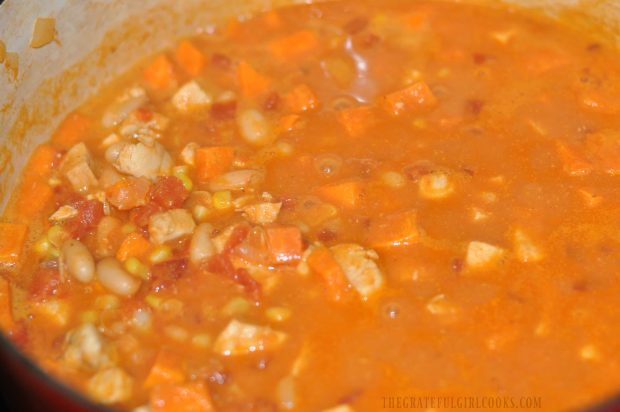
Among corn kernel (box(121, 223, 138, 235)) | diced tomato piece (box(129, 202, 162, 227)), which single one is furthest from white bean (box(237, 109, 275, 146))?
corn kernel (box(121, 223, 138, 235))

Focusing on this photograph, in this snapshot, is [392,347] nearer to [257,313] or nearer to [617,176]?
[257,313]

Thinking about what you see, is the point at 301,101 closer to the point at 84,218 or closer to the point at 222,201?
the point at 222,201

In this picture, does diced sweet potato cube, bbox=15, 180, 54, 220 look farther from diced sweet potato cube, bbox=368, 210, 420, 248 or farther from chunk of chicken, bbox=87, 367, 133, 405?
diced sweet potato cube, bbox=368, 210, 420, 248

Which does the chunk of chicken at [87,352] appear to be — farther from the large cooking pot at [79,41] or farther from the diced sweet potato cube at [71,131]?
the diced sweet potato cube at [71,131]

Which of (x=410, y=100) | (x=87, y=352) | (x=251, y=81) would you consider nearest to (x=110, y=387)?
(x=87, y=352)

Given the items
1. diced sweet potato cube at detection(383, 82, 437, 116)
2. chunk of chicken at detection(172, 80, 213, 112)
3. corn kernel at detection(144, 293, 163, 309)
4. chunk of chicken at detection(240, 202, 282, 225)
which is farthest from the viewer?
chunk of chicken at detection(172, 80, 213, 112)

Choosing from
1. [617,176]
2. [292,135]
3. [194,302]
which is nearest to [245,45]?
[292,135]
